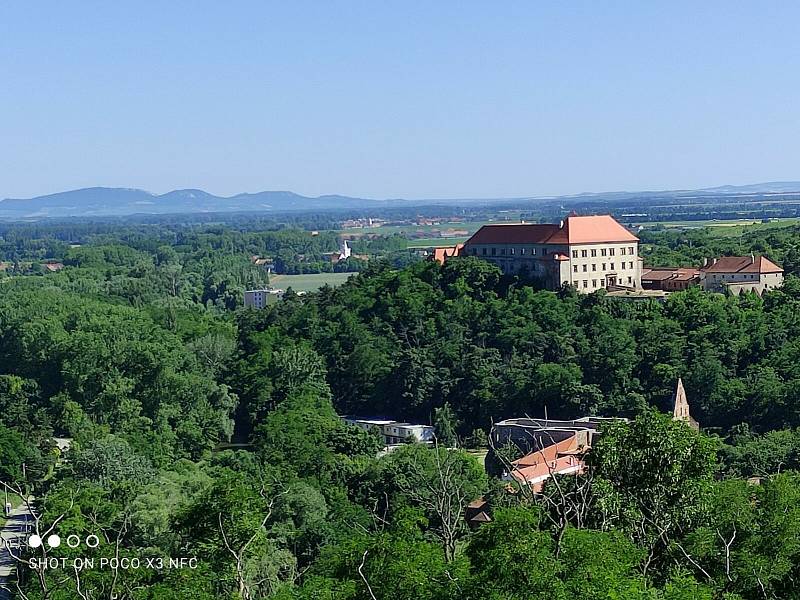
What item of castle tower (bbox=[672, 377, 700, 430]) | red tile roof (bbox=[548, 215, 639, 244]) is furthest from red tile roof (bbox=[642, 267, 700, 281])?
castle tower (bbox=[672, 377, 700, 430])

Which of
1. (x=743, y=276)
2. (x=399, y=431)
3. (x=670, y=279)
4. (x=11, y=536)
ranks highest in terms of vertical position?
(x=743, y=276)

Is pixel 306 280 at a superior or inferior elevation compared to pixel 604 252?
inferior

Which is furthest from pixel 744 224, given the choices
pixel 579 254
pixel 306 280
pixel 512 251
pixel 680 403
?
pixel 680 403

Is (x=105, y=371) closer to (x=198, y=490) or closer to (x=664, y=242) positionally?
(x=198, y=490)

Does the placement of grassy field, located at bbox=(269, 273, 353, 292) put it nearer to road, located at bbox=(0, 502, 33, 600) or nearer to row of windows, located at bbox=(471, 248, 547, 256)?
row of windows, located at bbox=(471, 248, 547, 256)

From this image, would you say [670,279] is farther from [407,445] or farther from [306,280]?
[306,280]

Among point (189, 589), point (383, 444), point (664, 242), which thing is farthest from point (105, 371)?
point (664, 242)

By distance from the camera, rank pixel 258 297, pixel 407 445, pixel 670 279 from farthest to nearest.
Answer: pixel 258 297 < pixel 670 279 < pixel 407 445
